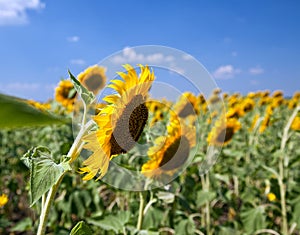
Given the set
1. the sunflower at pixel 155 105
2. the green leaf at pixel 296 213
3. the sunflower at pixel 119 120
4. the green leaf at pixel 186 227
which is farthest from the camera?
the green leaf at pixel 296 213

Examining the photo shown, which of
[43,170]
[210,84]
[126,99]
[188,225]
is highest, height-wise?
[210,84]

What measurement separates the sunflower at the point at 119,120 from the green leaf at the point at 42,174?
0.07 meters

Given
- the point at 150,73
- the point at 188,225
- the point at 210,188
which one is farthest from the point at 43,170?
the point at 210,188

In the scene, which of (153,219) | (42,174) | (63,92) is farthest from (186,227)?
(63,92)

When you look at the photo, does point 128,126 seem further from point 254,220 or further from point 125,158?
point 254,220

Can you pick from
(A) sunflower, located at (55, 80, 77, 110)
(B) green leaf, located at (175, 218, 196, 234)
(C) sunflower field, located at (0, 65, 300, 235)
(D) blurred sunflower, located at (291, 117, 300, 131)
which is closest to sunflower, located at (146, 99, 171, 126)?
(C) sunflower field, located at (0, 65, 300, 235)

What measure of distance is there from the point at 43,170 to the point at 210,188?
7.55 ft

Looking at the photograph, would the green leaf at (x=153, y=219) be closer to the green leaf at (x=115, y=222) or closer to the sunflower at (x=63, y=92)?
the green leaf at (x=115, y=222)

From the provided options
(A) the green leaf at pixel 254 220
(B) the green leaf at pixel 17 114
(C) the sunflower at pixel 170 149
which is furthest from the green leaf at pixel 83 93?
(A) the green leaf at pixel 254 220

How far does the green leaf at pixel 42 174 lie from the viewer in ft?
1.82

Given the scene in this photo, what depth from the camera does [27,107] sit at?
0.77ft

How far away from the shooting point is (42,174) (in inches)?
23.0

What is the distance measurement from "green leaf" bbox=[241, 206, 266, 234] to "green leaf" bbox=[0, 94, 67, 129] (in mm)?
2258

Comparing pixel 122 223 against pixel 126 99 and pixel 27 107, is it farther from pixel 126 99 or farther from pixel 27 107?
pixel 27 107
